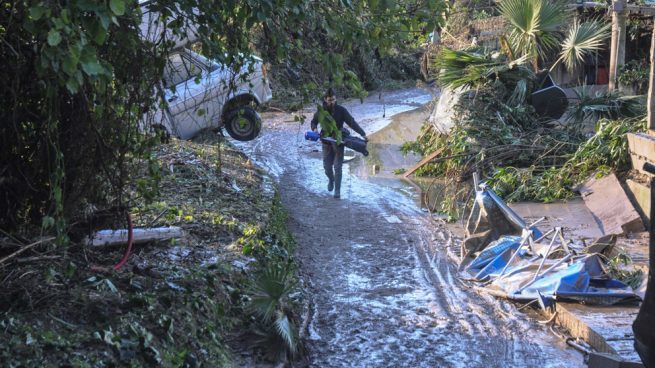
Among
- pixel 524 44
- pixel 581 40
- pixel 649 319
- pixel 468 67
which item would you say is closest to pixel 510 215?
pixel 649 319

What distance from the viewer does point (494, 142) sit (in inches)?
526

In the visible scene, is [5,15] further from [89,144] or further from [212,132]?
[212,132]

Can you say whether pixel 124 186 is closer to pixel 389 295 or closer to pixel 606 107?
pixel 389 295

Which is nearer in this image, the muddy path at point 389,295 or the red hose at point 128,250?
the red hose at point 128,250

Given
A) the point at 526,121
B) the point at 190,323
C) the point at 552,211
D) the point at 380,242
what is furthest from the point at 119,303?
the point at 526,121

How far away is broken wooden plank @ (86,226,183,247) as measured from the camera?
6.55 meters

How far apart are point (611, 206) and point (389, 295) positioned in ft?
13.0

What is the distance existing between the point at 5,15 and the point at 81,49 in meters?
2.06

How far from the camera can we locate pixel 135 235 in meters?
7.03

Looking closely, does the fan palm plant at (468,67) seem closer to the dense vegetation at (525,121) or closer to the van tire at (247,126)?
the dense vegetation at (525,121)

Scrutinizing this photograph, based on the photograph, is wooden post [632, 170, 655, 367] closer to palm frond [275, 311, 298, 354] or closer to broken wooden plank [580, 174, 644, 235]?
palm frond [275, 311, 298, 354]

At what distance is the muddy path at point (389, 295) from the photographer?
6.46 metres

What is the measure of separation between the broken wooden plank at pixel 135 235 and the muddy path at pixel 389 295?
5.30ft

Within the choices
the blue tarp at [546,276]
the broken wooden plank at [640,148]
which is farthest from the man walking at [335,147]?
the broken wooden plank at [640,148]
